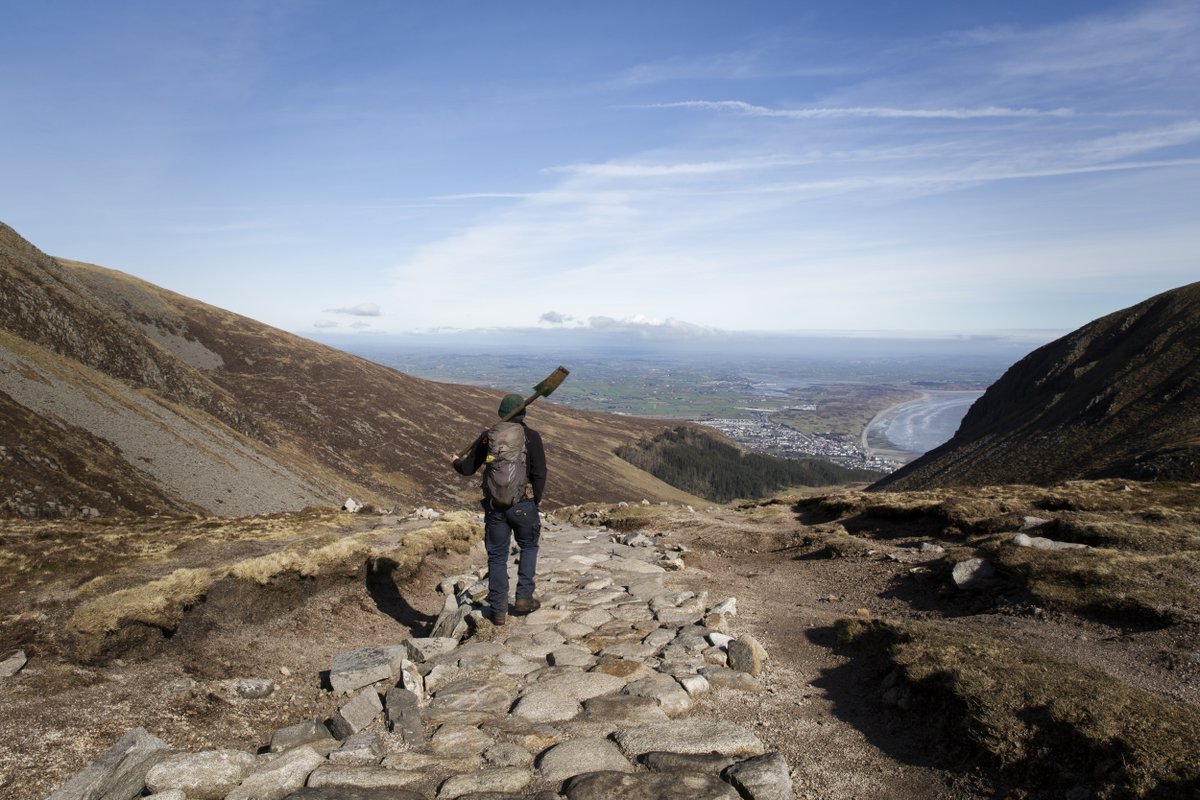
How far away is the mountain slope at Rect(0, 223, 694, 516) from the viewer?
1511 inches

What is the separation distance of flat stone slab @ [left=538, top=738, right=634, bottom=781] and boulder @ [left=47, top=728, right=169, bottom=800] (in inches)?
160

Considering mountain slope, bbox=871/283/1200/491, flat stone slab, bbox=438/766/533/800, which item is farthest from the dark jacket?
mountain slope, bbox=871/283/1200/491

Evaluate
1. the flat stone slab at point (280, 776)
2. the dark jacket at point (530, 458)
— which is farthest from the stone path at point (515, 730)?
the dark jacket at point (530, 458)

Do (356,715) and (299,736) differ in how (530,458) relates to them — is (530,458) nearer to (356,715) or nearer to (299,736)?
(356,715)

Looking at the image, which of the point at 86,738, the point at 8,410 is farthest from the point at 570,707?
the point at 8,410

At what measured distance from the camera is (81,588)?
14125 millimetres

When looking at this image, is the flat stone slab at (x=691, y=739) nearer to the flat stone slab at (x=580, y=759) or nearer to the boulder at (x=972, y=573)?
the flat stone slab at (x=580, y=759)

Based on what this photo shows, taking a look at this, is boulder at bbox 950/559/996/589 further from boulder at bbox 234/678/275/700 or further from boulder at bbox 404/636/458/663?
boulder at bbox 234/678/275/700

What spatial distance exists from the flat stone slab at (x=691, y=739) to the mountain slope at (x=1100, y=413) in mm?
52536

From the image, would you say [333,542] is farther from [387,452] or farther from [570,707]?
[387,452]

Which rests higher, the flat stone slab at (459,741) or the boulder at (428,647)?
the flat stone slab at (459,741)

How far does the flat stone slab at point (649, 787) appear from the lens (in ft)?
19.3

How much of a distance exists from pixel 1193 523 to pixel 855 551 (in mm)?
8552

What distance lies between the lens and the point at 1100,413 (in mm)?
71688
